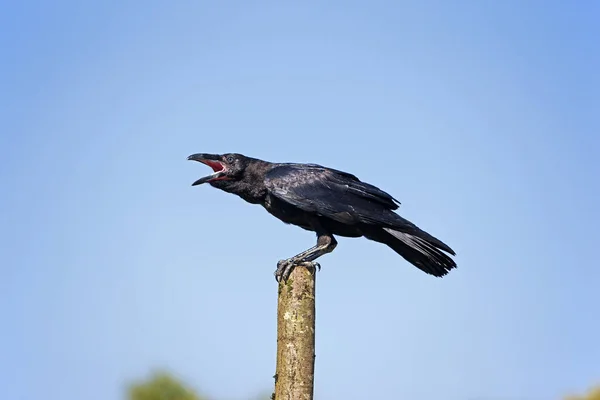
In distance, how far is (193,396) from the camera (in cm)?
1638

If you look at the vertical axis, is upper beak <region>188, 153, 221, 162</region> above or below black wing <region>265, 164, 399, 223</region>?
above

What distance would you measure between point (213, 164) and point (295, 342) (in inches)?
128

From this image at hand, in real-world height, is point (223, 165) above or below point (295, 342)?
above

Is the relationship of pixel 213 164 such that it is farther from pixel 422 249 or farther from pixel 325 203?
pixel 422 249

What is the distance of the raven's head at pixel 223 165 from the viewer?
31.3ft

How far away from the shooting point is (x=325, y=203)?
354 inches

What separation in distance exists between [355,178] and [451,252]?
4.55 feet

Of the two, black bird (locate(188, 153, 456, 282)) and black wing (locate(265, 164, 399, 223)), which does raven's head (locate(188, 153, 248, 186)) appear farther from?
black wing (locate(265, 164, 399, 223))

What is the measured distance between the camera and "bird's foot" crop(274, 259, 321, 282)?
25.1ft

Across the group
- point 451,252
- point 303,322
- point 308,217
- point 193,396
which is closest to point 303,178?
point 308,217

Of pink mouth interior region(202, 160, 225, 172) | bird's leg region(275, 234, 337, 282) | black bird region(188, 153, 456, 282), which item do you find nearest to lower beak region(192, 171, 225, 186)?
black bird region(188, 153, 456, 282)
